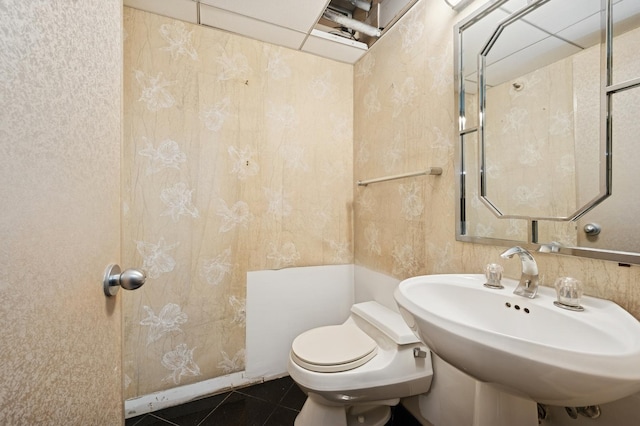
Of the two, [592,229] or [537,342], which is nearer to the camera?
[537,342]

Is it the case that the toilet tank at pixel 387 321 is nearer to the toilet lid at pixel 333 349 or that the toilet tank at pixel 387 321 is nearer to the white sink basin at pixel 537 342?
the toilet lid at pixel 333 349

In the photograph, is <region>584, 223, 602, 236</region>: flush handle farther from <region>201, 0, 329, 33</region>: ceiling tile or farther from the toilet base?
<region>201, 0, 329, 33</region>: ceiling tile

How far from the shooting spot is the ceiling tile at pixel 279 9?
4.42ft

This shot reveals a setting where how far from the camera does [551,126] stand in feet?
2.86

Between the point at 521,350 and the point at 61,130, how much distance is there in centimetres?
82

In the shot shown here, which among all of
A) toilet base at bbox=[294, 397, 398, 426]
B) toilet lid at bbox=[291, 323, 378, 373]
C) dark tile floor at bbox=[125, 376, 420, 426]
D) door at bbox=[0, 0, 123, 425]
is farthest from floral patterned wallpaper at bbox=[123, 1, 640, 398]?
door at bbox=[0, 0, 123, 425]

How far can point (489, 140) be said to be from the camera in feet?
3.43

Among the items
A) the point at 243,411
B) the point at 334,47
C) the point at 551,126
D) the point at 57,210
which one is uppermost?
the point at 334,47

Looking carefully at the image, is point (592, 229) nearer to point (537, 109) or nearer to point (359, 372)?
point (537, 109)

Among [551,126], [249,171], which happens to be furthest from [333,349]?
[551,126]

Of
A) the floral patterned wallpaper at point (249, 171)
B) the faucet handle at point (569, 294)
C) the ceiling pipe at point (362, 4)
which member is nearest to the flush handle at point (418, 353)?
the floral patterned wallpaper at point (249, 171)

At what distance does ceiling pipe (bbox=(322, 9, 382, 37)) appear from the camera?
155cm

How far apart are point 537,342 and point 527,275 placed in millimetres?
390

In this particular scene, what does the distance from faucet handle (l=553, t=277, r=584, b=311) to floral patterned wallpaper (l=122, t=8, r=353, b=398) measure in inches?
48.7
